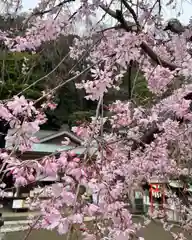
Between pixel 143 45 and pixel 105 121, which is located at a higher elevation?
pixel 143 45

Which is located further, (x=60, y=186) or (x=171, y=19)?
(x=171, y=19)

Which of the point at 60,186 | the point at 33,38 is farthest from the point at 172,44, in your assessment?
the point at 60,186

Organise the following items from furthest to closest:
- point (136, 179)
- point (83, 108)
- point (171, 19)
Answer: point (83, 108), point (136, 179), point (171, 19)

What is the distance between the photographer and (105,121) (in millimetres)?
2100

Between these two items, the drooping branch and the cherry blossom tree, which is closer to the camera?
the cherry blossom tree

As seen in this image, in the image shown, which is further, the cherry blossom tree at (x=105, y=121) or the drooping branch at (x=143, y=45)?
the drooping branch at (x=143, y=45)

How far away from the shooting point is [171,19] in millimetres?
2197

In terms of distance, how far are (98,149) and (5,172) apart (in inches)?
13.8

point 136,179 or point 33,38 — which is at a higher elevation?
point 33,38

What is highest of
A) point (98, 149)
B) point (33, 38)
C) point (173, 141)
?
point (33, 38)

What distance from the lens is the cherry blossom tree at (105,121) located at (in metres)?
1.09

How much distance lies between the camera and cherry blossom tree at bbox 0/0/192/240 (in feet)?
3.56

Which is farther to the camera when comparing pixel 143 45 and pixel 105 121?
pixel 105 121

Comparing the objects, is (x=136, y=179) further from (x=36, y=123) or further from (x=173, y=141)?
(x=36, y=123)
